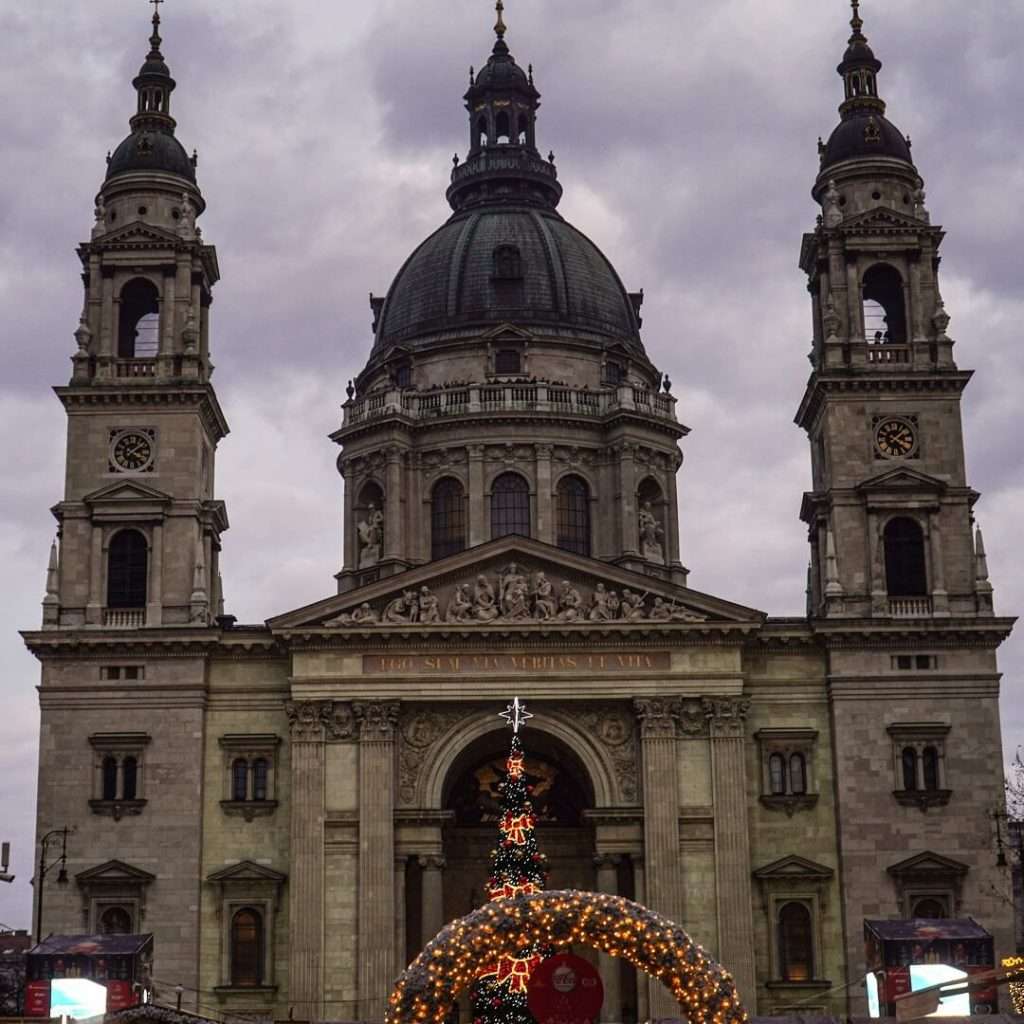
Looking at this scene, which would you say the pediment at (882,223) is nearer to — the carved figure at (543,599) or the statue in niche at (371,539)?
the carved figure at (543,599)

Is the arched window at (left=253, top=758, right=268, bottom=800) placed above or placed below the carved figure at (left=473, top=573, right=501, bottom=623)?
below

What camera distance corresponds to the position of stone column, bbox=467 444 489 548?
254ft

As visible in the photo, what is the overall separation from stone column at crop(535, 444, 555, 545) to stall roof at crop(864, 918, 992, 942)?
76.5 ft

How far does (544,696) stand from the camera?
212 ft

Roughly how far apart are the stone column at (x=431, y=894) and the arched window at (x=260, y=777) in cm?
585

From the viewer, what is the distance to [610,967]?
63344mm

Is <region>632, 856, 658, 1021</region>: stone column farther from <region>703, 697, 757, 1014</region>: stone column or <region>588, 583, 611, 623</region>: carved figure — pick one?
<region>588, 583, 611, 623</region>: carved figure

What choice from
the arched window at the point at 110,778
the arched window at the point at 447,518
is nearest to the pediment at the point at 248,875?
the arched window at the point at 110,778

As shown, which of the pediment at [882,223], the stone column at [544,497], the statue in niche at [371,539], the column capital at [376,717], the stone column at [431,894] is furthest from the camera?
the statue in niche at [371,539]

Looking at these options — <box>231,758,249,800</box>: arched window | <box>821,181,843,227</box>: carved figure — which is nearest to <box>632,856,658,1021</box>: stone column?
<box>231,758,249,800</box>: arched window

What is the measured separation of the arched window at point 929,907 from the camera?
207ft

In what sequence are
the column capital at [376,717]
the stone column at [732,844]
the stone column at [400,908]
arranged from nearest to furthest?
1. the stone column at [732,844]
2. the stone column at [400,908]
3. the column capital at [376,717]

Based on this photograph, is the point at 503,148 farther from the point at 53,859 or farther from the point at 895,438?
the point at 53,859

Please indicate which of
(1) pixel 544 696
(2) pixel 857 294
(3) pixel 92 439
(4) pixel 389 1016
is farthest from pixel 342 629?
(4) pixel 389 1016
